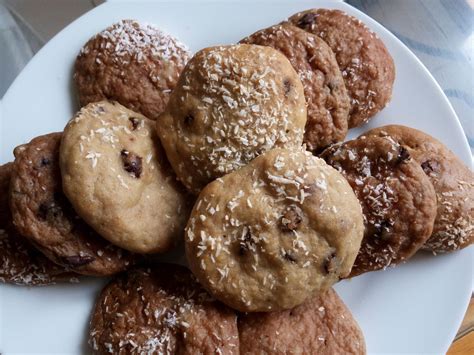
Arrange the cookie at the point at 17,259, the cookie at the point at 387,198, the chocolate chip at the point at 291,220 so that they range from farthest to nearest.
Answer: the cookie at the point at 17,259
the cookie at the point at 387,198
the chocolate chip at the point at 291,220

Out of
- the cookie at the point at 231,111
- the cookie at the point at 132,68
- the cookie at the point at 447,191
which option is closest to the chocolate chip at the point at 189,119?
the cookie at the point at 231,111

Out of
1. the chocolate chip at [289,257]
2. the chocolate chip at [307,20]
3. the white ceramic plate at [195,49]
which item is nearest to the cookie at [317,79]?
the chocolate chip at [307,20]

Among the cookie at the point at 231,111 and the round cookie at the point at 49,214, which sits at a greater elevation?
the cookie at the point at 231,111

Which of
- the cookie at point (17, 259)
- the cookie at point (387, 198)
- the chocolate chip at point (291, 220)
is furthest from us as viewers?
the cookie at point (17, 259)

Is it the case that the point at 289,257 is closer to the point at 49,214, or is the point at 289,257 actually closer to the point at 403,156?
the point at 403,156

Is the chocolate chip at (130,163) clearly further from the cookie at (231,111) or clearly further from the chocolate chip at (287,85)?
the chocolate chip at (287,85)

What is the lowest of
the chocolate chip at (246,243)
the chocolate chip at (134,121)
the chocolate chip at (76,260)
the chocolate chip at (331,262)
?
the chocolate chip at (76,260)

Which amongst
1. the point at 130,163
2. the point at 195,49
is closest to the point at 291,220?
the point at 130,163

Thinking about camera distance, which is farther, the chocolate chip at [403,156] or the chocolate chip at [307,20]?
the chocolate chip at [307,20]
